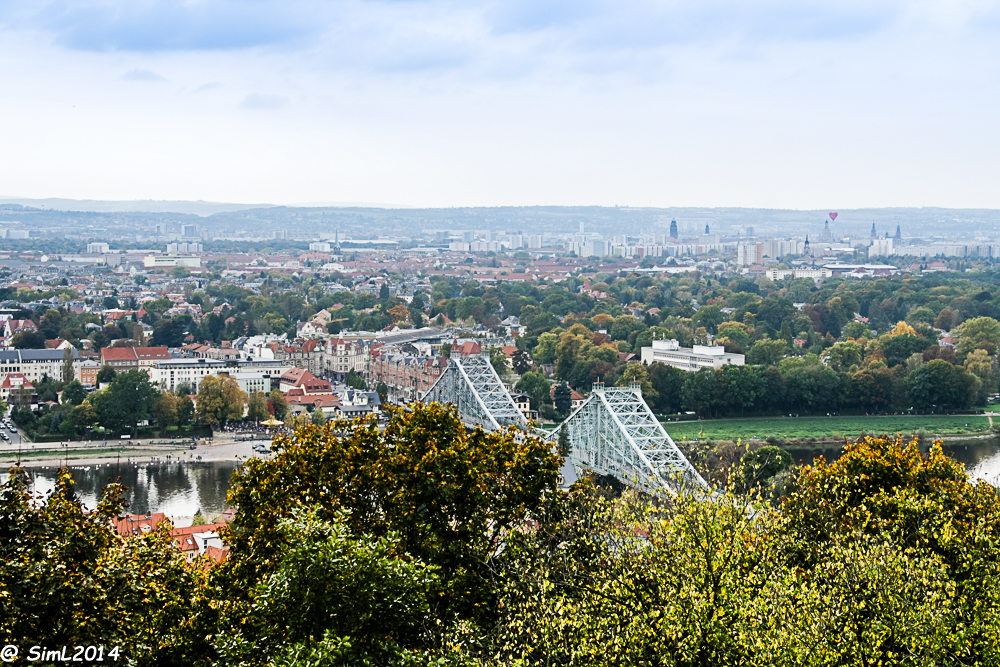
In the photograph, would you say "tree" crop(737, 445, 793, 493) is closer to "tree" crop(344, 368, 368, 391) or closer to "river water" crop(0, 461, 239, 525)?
"river water" crop(0, 461, 239, 525)

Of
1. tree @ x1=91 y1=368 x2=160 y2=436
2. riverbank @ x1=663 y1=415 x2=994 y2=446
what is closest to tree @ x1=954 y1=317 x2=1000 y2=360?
riverbank @ x1=663 y1=415 x2=994 y2=446

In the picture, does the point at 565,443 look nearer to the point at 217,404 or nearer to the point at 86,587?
the point at 217,404

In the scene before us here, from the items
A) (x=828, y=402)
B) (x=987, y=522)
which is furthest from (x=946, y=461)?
(x=828, y=402)

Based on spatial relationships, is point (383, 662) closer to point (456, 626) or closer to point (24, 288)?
point (456, 626)

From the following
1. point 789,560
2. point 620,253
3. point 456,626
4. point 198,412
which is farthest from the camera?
point 620,253

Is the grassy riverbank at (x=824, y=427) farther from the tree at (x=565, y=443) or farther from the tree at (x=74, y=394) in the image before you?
the tree at (x=74, y=394)

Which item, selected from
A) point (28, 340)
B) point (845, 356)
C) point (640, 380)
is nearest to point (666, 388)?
point (640, 380)
